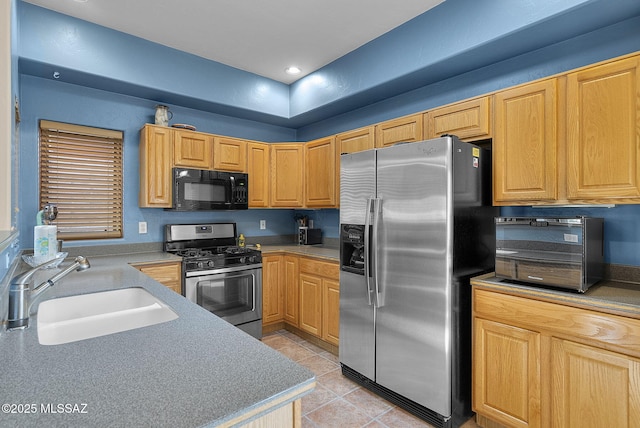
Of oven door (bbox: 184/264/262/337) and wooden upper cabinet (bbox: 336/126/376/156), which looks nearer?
oven door (bbox: 184/264/262/337)

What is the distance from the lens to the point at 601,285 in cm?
193

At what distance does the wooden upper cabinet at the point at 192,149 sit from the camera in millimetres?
3240

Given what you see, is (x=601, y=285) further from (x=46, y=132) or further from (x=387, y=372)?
(x=46, y=132)

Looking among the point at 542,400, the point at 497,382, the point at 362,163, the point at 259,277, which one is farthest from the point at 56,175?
the point at 542,400

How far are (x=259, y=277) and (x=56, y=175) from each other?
6.75 ft

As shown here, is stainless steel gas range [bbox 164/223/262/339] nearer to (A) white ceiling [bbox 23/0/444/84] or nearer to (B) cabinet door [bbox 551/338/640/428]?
(A) white ceiling [bbox 23/0/444/84]

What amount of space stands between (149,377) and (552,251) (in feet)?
6.60

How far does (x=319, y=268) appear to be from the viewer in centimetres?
322

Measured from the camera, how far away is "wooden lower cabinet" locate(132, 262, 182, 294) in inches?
110

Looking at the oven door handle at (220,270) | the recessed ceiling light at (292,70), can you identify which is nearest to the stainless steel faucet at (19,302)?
the oven door handle at (220,270)

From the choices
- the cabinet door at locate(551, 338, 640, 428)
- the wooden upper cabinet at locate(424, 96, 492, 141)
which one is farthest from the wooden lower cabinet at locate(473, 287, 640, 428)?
the wooden upper cabinet at locate(424, 96, 492, 141)

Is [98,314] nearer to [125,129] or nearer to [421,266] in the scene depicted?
[421,266]

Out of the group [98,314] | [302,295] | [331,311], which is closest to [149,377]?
[98,314]

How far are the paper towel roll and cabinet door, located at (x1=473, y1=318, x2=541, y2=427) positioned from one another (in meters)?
2.81
